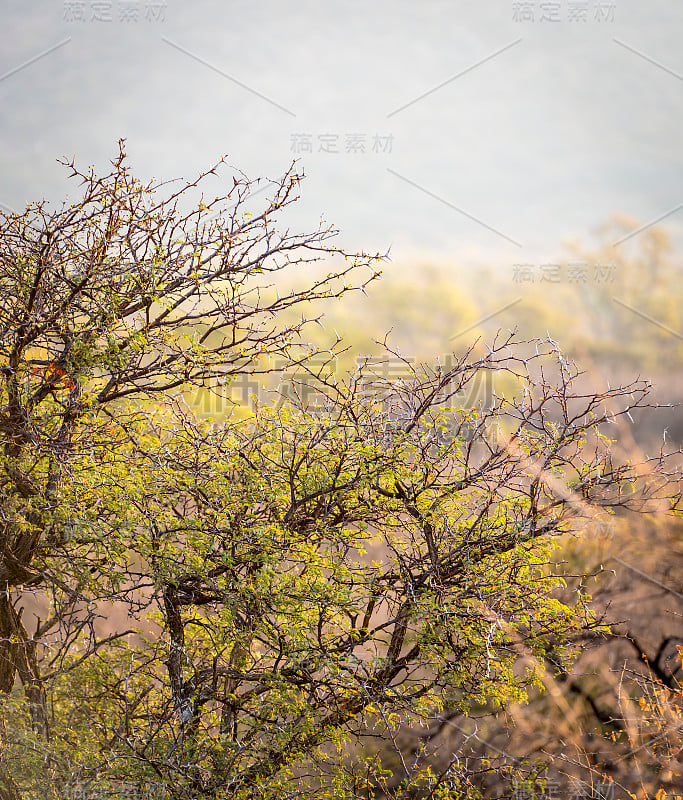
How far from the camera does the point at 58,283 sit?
7.35 feet

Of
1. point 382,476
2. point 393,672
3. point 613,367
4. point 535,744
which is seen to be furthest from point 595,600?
point 613,367

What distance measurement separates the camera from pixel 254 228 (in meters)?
2.32

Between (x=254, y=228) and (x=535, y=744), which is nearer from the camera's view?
(x=254, y=228)

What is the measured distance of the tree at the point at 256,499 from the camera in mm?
2223

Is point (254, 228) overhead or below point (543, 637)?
overhead

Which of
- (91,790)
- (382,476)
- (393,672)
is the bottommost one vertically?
(91,790)

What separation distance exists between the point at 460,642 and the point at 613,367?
6560mm

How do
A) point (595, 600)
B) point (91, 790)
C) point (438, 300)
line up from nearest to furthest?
point (91, 790) < point (595, 600) < point (438, 300)

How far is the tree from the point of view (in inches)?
87.5

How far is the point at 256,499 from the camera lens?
2.38 m

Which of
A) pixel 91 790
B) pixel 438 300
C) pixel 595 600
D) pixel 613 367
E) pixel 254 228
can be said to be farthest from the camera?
pixel 438 300

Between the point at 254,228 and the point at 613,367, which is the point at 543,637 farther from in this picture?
the point at 613,367

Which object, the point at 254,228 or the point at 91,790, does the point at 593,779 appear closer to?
the point at 91,790

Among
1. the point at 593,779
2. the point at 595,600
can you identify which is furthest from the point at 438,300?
the point at 593,779
